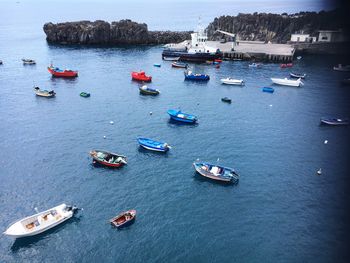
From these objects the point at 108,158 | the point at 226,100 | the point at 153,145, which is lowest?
the point at 108,158

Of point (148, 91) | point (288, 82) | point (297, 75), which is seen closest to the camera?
point (148, 91)

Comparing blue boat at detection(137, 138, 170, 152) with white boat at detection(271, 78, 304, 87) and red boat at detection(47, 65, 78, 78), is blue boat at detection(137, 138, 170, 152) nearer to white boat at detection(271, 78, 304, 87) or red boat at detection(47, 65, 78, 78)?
white boat at detection(271, 78, 304, 87)

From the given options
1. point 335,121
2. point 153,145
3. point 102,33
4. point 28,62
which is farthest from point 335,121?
point 102,33

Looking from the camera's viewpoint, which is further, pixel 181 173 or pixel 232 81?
pixel 232 81

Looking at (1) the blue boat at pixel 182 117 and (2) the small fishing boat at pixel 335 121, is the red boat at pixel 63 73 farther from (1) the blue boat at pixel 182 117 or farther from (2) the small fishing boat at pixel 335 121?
(2) the small fishing boat at pixel 335 121

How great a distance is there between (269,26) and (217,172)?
13019cm

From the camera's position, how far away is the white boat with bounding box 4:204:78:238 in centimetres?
4753

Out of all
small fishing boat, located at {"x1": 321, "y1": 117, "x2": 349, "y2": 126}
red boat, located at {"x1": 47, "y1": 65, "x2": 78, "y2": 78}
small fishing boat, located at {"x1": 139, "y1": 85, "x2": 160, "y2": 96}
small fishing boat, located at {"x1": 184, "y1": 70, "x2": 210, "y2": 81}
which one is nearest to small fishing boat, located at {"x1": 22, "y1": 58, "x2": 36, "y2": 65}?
red boat, located at {"x1": 47, "y1": 65, "x2": 78, "y2": 78}

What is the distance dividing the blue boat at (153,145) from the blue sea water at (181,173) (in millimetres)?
1571

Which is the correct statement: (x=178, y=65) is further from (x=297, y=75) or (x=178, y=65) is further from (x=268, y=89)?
(x=297, y=75)

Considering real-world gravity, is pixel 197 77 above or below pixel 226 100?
above

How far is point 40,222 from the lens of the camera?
162ft

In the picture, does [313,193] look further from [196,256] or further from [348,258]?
[196,256]

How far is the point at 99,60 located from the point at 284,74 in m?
84.3
